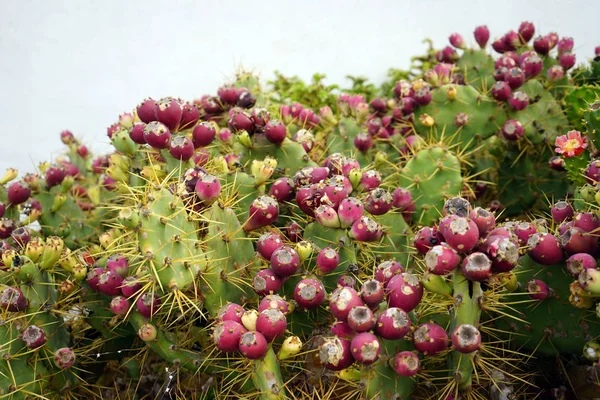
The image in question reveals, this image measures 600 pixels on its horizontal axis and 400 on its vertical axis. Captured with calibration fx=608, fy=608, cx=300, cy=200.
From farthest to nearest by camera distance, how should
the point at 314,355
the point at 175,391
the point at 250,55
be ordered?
the point at 250,55
the point at 175,391
the point at 314,355

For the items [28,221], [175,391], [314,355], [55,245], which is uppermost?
[55,245]

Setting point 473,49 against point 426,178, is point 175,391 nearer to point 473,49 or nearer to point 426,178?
point 426,178

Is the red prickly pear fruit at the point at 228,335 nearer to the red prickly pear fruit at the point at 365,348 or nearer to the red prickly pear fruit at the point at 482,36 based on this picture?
the red prickly pear fruit at the point at 365,348

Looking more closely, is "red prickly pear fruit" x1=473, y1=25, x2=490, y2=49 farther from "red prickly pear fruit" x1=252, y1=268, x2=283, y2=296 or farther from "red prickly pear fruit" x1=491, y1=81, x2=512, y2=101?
"red prickly pear fruit" x1=252, y1=268, x2=283, y2=296

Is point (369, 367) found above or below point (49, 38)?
below

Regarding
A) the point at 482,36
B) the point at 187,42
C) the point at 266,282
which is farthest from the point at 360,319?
the point at 187,42

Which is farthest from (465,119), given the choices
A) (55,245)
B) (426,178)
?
(55,245)
